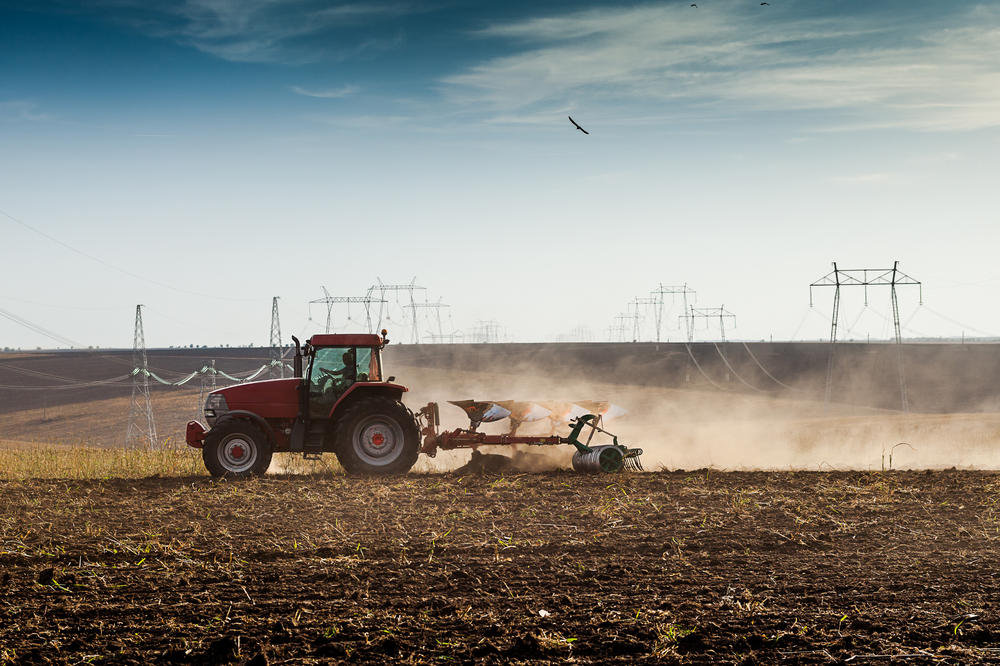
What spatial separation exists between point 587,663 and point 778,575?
3239 millimetres

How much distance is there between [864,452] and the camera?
81.1 ft

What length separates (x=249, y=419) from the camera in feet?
52.2

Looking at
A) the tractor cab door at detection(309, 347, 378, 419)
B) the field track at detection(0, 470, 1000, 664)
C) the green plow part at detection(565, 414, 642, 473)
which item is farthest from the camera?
the green plow part at detection(565, 414, 642, 473)

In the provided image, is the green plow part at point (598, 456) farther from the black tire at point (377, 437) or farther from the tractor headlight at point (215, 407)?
the tractor headlight at point (215, 407)

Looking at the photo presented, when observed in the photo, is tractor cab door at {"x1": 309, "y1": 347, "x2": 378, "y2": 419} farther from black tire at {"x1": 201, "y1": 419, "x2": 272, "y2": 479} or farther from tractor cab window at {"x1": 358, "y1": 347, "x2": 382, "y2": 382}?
black tire at {"x1": 201, "y1": 419, "x2": 272, "y2": 479}

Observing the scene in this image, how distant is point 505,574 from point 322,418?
7.76 metres

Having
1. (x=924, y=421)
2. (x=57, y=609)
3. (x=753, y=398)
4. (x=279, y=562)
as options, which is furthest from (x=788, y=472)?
(x=753, y=398)

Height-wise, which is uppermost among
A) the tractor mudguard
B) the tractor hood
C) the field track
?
the tractor hood

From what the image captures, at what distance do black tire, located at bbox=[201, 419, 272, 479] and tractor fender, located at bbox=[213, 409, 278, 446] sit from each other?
Result: 57 millimetres

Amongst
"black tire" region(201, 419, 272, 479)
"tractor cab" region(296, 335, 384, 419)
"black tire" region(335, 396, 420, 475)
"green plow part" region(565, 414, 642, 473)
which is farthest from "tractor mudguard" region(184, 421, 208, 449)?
"green plow part" region(565, 414, 642, 473)

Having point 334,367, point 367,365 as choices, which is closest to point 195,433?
point 334,367

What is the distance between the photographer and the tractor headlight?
16062 mm

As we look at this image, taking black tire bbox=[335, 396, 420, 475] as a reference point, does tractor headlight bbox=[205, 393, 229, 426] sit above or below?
above

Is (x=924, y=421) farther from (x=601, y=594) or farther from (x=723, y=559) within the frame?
(x=601, y=594)
